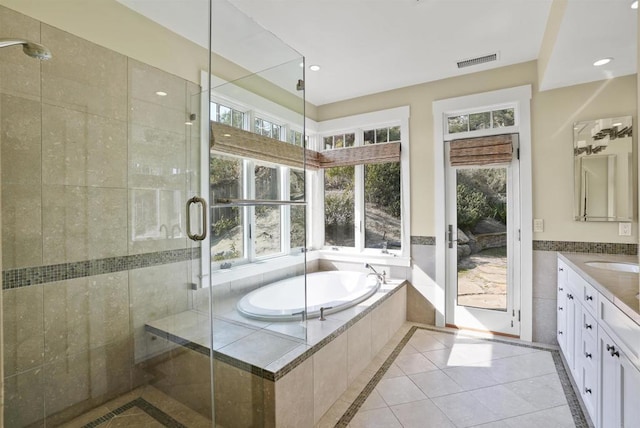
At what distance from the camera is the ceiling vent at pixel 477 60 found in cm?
292

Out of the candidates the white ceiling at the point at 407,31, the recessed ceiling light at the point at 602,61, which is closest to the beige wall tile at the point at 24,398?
the white ceiling at the point at 407,31

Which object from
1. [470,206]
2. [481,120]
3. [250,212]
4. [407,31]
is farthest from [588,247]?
[250,212]

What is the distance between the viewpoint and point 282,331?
2021 mm

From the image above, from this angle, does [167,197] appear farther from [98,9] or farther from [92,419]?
[92,419]

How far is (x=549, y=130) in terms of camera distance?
9.57 feet

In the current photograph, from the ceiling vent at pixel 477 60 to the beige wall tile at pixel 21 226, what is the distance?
3391 mm

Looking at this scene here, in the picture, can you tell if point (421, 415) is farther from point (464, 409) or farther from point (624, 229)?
point (624, 229)

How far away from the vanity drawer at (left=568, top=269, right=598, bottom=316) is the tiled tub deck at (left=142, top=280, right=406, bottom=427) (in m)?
1.42

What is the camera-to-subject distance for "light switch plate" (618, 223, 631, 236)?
2627 millimetres

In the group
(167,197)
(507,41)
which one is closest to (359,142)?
(507,41)

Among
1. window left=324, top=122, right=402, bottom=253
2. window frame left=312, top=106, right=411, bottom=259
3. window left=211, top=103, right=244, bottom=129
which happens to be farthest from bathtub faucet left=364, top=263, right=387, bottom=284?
window left=211, top=103, right=244, bottom=129

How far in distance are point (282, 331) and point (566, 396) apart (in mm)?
1949

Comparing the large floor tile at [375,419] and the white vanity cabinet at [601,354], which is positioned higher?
the white vanity cabinet at [601,354]

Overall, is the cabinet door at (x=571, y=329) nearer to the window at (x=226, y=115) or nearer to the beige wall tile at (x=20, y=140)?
the window at (x=226, y=115)
